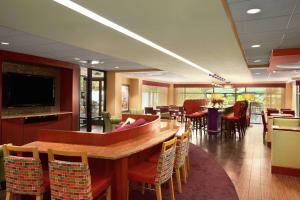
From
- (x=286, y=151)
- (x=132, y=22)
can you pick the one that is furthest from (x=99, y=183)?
(x=286, y=151)

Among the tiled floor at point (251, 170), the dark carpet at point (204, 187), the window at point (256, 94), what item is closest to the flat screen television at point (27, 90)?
the dark carpet at point (204, 187)

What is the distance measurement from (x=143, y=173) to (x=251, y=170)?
2.71 meters

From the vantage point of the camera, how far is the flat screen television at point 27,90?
6.18m

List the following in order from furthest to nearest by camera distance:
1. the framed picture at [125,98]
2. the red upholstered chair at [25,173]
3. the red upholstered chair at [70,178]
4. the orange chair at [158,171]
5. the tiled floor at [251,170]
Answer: the framed picture at [125,98], the tiled floor at [251,170], the orange chair at [158,171], the red upholstered chair at [25,173], the red upholstered chair at [70,178]

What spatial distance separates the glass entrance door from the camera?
31.1 ft

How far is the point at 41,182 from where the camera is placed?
7.86 ft

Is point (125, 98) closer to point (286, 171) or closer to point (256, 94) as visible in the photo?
point (256, 94)

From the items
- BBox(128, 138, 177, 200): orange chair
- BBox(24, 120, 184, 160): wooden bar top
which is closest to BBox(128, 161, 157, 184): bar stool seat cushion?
BBox(128, 138, 177, 200): orange chair

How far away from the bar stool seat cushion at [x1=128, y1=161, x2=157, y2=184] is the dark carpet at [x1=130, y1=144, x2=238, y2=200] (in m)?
0.55

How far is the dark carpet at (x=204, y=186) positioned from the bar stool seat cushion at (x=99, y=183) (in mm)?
775

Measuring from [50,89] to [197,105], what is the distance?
5.87 metres

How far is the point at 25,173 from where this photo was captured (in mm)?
2352

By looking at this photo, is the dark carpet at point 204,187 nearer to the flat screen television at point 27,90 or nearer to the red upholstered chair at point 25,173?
the red upholstered chair at point 25,173

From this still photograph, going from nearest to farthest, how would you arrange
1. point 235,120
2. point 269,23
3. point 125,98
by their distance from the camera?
point 269,23, point 235,120, point 125,98
